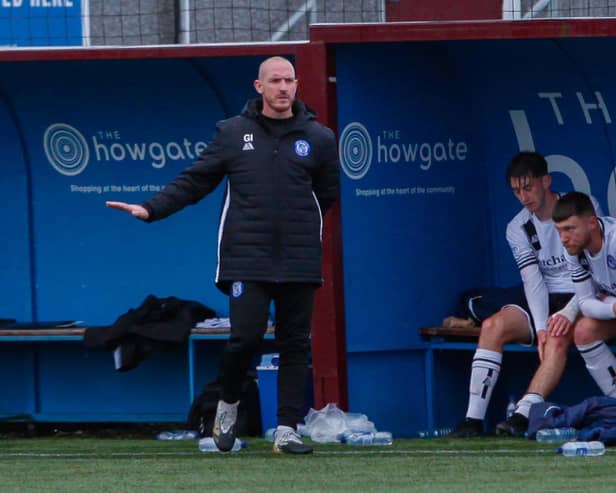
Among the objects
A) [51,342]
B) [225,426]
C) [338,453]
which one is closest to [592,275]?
[338,453]

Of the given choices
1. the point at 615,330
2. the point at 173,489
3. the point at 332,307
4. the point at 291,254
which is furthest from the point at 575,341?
the point at 173,489

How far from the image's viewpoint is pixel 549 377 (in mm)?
8664

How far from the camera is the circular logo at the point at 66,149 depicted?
10383mm

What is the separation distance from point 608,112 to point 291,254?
2.76 metres

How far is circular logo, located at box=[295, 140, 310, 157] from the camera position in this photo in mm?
7602

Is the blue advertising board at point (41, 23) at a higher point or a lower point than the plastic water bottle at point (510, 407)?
higher

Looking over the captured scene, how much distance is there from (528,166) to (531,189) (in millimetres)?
126

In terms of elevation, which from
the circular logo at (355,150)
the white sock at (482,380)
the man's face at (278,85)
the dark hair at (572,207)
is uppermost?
the man's face at (278,85)

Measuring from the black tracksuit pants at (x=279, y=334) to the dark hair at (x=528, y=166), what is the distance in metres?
1.78

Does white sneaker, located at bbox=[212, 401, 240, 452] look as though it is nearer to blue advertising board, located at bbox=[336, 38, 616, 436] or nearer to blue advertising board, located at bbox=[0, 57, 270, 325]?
blue advertising board, located at bbox=[336, 38, 616, 436]

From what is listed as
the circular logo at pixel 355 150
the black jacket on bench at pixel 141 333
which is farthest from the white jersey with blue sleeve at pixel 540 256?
the black jacket on bench at pixel 141 333

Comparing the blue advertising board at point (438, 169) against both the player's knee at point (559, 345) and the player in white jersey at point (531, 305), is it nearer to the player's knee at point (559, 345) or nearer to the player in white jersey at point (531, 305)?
the player in white jersey at point (531, 305)

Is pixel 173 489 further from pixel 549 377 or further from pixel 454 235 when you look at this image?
pixel 454 235

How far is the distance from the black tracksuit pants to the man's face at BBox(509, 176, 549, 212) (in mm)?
1772
